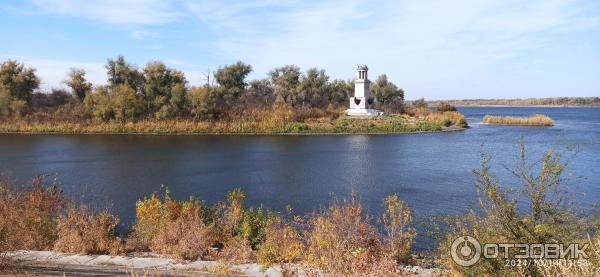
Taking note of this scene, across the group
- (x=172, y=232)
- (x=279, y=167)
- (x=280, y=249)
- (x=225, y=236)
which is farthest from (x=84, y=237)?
(x=279, y=167)

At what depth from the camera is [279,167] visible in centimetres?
2745

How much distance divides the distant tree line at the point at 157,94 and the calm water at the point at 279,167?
9.01 metres

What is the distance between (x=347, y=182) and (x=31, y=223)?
14369 mm

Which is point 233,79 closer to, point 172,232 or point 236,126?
point 236,126

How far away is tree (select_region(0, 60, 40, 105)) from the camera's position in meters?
59.1

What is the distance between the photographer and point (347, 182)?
2241cm

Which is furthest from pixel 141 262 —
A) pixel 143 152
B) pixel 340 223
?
pixel 143 152

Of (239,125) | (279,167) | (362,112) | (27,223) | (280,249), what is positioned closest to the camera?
(280,249)

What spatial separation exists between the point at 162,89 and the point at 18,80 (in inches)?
794

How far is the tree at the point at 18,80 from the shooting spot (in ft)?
194

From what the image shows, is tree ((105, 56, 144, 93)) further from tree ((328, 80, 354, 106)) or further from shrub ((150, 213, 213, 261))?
shrub ((150, 213, 213, 261))

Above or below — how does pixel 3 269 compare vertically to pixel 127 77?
Answer: below

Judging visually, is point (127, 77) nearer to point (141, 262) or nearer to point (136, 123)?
point (136, 123)

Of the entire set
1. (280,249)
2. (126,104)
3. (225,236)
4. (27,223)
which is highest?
(126,104)
